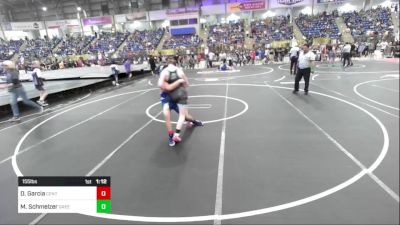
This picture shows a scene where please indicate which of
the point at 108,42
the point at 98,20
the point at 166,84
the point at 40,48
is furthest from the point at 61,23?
the point at 166,84

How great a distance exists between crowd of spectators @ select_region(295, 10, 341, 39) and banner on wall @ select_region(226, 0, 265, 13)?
17.7 feet

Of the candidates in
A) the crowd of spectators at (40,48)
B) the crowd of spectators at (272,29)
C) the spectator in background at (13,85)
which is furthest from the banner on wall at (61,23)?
the spectator in background at (13,85)

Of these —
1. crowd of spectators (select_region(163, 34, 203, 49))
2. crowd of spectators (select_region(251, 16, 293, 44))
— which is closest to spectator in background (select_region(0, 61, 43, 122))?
crowd of spectators (select_region(163, 34, 203, 49))

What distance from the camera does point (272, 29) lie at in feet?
116

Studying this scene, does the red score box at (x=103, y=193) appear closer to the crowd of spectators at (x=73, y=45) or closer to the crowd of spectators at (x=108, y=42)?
the crowd of spectators at (x=108, y=42)

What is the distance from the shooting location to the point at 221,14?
41156 mm

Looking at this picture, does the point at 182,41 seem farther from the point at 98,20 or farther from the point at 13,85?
the point at 13,85

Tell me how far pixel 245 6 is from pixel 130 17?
58.6 feet

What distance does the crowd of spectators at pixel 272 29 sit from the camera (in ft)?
109

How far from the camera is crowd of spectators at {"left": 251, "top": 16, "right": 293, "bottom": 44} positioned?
33.2 m

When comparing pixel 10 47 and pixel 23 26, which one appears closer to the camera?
pixel 10 47

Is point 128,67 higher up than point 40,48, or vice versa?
point 40,48
